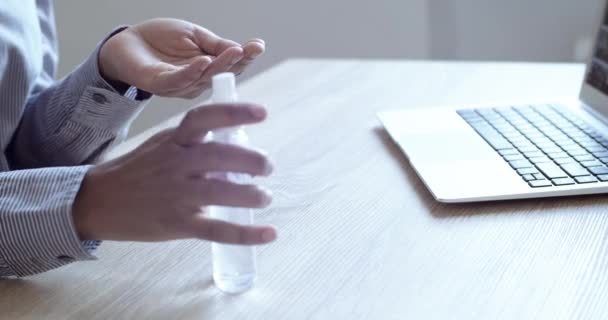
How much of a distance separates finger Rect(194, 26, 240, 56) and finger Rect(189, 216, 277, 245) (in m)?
0.31

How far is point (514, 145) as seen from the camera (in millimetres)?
758

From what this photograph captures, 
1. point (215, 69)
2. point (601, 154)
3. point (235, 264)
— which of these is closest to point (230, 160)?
point (235, 264)

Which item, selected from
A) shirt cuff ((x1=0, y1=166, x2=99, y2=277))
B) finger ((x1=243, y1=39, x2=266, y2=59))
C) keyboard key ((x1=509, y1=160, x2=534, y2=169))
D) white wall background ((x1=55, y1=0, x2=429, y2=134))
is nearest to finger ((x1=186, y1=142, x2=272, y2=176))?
shirt cuff ((x1=0, y1=166, x2=99, y2=277))

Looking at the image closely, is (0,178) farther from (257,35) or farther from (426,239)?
(257,35)

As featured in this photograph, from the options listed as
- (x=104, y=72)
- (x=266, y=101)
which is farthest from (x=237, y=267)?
(x=266, y=101)

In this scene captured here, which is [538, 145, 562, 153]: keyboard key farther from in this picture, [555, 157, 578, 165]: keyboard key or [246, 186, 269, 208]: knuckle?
[246, 186, 269, 208]: knuckle

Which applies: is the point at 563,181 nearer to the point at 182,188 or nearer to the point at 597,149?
the point at 597,149

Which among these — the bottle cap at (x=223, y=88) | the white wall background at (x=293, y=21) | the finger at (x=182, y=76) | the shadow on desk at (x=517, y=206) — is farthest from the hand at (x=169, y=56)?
the white wall background at (x=293, y=21)

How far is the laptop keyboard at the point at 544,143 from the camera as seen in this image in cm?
67

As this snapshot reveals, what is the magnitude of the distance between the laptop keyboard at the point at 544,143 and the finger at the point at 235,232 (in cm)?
32

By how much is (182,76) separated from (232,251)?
19 centimetres

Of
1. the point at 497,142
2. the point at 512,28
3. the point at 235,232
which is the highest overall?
the point at 235,232

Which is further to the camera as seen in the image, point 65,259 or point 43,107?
point 43,107

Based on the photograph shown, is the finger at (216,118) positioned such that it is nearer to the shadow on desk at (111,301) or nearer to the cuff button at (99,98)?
the shadow on desk at (111,301)
